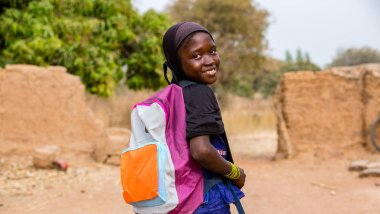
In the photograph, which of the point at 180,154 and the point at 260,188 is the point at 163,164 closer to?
the point at 180,154

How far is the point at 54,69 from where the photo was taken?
25.1 ft

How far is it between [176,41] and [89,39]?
872 centimetres

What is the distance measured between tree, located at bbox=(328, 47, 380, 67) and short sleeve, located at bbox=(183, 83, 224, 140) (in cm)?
3028

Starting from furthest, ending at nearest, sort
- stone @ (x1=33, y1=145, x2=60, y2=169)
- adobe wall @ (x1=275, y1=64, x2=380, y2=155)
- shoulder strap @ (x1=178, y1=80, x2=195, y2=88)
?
adobe wall @ (x1=275, y1=64, x2=380, y2=155)
stone @ (x1=33, y1=145, x2=60, y2=169)
shoulder strap @ (x1=178, y1=80, x2=195, y2=88)

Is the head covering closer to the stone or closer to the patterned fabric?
the patterned fabric

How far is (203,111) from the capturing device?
5.56ft

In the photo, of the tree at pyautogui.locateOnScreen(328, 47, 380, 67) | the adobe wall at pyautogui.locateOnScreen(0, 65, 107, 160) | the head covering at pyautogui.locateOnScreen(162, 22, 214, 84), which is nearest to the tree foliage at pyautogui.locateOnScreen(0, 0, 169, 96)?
the adobe wall at pyautogui.locateOnScreen(0, 65, 107, 160)

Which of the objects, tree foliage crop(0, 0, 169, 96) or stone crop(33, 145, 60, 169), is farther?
tree foliage crop(0, 0, 169, 96)

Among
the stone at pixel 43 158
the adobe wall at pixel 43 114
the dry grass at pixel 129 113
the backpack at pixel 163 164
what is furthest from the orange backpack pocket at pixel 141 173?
the dry grass at pixel 129 113

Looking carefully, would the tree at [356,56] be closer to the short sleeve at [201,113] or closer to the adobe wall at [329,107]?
the adobe wall at [329,107]

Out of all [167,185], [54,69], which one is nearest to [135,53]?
[54,69]

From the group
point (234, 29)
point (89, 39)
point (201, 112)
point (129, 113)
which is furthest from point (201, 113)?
point (234, 29)

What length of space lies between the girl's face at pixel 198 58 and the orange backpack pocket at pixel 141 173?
32 cm

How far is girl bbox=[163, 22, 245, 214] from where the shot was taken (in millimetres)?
1693
